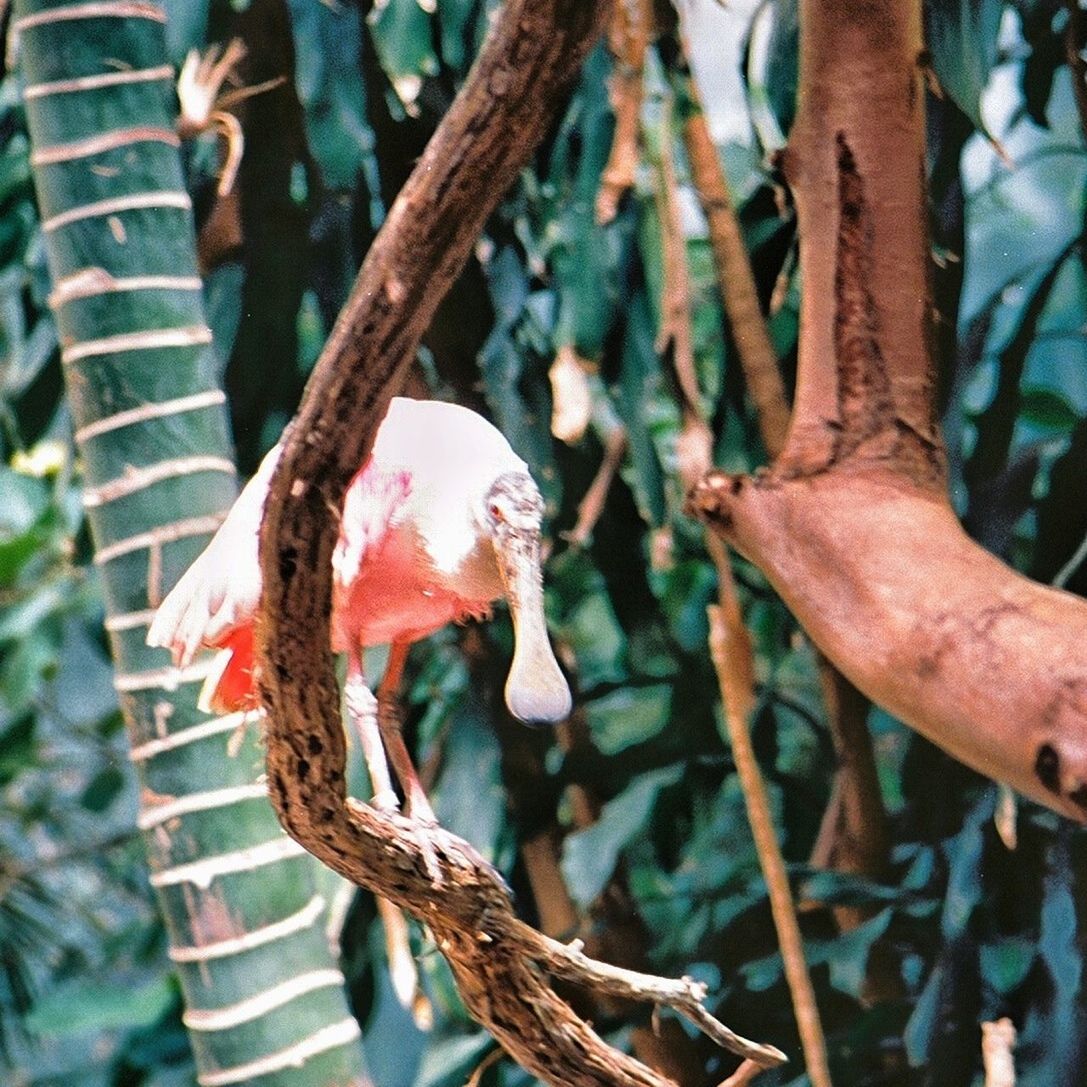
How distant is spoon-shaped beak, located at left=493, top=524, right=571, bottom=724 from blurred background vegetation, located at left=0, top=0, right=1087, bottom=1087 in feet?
1.82

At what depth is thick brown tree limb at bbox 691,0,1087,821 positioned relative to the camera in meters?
0.77

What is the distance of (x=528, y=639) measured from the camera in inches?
22.5

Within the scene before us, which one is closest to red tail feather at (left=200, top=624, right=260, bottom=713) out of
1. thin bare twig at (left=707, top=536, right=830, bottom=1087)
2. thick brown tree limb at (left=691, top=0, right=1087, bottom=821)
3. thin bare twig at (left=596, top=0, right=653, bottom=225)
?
thick brown tree limb at (left=691, top=0, right=1087, bottom=821)

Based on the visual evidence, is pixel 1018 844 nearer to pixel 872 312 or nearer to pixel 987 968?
pixel 987 968

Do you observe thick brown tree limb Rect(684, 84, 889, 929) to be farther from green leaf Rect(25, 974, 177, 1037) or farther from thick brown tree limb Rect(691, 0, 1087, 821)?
green leaf Rect(25, 974, 177, 1037)

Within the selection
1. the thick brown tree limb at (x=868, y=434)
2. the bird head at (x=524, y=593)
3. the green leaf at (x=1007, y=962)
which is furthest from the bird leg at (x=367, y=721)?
the green leaf at (x=1007, y=962)

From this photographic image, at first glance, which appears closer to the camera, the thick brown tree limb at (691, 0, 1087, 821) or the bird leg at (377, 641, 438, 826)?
the bird leg at (377, 641, 438, 826)

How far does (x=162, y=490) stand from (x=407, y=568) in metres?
0.45

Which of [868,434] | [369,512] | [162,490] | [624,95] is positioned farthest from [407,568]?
[624,95]

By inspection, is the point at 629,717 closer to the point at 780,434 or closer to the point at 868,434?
the point at 780,434

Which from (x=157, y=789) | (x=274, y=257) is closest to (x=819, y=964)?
(x=157, y=789)

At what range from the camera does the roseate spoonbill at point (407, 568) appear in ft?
1.89

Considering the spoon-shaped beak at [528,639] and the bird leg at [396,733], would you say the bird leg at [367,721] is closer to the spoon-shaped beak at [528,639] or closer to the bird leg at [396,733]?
the bird leg at [396,733]

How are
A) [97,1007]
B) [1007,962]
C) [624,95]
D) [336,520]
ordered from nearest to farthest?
[336,520]
[624,95]
[1007,962]
[97,1007]
